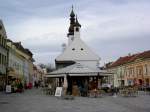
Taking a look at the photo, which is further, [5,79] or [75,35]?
[75,35]

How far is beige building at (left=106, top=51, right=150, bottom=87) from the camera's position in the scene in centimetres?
8019

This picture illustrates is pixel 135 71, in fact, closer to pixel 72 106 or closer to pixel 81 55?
pixel 81 55

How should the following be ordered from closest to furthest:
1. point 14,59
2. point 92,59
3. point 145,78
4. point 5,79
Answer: point 5,79 < point 14,59 < point 92,59 < point 145,78

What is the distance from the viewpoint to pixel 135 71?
88062 millimetres

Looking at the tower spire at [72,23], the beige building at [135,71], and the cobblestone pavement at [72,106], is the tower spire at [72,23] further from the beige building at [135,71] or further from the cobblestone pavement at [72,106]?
the cobblestone pavement at [72,106]

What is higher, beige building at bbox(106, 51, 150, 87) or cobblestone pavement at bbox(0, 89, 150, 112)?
beige building at bbox(106, 51, 150, 87)

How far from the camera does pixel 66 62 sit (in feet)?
235

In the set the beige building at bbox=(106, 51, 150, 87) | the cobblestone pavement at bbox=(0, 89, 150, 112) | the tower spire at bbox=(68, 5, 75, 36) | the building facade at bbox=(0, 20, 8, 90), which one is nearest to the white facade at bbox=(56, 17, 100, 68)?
the tower spire at bbox=(68, 5, 75, 36)

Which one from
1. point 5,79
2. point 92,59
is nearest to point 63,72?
point 5,79

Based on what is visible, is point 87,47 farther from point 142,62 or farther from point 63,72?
point 63,72

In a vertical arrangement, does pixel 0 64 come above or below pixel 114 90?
above

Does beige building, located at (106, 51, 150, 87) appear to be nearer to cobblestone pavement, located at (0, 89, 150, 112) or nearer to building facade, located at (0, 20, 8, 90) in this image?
building facade, located at (0, 20, 8, 90)

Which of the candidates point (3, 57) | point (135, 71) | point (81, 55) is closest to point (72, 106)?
point (3, 57)

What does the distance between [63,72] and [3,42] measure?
21.5 meters
